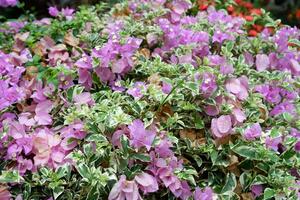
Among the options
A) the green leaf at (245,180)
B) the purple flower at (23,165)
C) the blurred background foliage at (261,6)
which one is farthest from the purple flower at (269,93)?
the blurred background foliage at (261,6)

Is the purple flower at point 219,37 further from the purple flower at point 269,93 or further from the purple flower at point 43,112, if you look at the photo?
the purple flower at point 43,112

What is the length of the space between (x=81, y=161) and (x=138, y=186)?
0.18 meters

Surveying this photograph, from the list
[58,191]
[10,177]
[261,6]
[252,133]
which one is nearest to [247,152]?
[252,133]

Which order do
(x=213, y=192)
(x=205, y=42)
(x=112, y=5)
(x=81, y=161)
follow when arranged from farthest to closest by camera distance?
(x=112, y=5)
(x=205, y=42)
(x=213, y=192)
(x=81, y=161)

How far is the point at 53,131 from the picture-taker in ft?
5.44

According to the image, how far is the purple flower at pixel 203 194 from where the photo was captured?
5.02 ft

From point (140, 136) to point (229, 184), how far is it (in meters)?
0.32

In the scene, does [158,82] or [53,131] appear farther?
[158,82]

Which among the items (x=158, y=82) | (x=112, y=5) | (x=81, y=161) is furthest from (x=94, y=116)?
(x=112, y=5)

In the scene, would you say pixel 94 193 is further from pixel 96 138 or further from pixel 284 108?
pixel 284 108

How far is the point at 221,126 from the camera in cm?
164

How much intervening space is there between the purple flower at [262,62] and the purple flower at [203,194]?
0.68m

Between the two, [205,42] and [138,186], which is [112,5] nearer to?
[205,42]

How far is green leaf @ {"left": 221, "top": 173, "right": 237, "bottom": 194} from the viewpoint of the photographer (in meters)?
1.57
